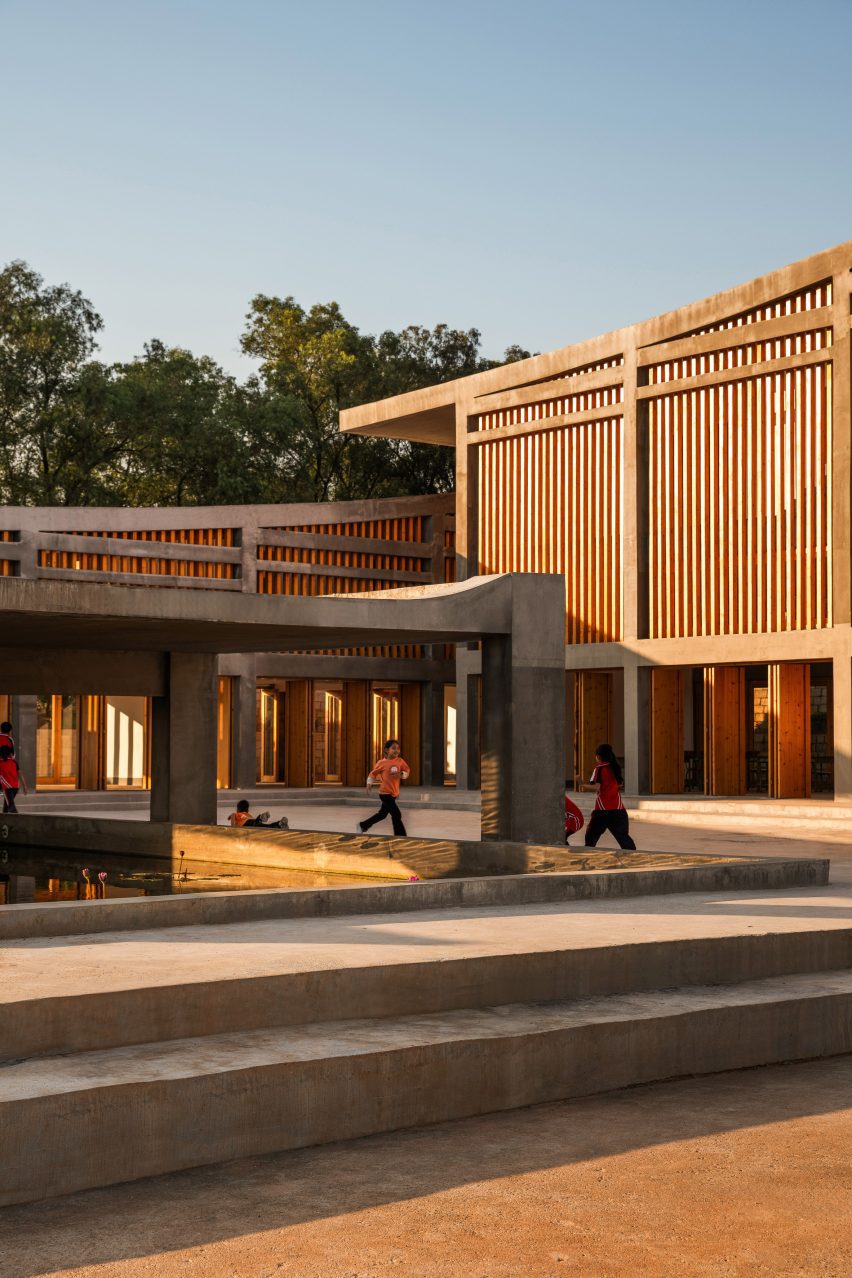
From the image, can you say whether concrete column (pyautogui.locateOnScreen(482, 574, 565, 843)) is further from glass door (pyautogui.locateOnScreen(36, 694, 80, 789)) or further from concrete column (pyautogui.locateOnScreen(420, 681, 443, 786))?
concrete column (pyautogui.locateOnScreen(420, 681, 443, 786))

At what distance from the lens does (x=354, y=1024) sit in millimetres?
7578

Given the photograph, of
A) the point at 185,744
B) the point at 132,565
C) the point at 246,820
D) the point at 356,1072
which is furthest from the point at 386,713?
the point at 356,1072

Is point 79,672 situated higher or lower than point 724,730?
higher

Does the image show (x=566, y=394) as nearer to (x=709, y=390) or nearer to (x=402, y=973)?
(x=709, y=390)

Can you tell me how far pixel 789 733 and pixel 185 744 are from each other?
14.3 meters

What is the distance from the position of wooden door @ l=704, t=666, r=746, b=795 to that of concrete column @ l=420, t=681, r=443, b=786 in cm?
972

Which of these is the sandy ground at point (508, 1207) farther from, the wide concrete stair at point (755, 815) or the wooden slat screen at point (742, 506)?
the wooden slat screen at point (742, 506)

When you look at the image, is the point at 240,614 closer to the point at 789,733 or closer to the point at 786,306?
the point at 789,733

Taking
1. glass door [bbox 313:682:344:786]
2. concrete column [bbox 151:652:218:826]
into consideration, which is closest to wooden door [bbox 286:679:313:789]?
glass door [bbox 313:682:344:786]

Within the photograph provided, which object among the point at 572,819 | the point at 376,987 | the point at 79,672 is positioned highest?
the point at 79,672

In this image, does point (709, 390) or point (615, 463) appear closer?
point (709, 390)

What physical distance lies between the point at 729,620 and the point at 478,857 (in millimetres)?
16369

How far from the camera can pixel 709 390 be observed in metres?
30.8

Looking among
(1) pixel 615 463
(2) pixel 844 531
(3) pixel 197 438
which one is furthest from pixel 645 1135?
(3) pixel 197 438
